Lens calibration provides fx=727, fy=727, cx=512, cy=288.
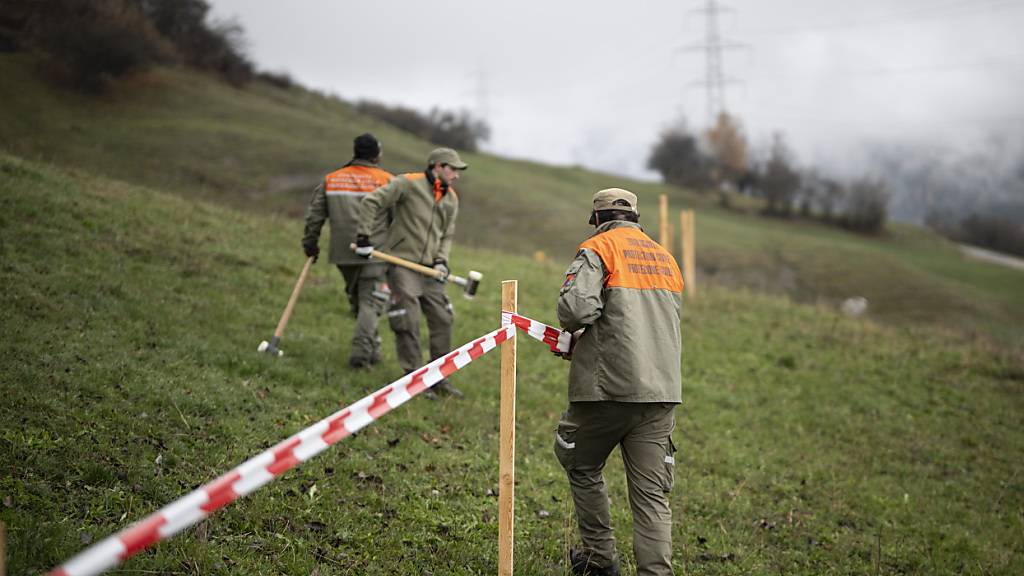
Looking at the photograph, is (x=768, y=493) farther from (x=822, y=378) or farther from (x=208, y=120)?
(x=208, y=120)

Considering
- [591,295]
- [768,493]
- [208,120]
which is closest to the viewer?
[591,295]

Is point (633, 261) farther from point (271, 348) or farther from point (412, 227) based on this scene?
point (271, 348)

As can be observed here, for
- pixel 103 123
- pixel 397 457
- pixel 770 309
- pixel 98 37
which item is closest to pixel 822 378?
pixel 770 309

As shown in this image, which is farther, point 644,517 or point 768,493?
point 768,493

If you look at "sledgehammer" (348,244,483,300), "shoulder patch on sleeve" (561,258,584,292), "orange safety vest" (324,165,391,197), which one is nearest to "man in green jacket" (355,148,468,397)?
"sledgehammer" (348,244,483,300)

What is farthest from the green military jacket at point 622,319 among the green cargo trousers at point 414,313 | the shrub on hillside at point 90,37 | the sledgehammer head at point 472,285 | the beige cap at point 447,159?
the shrub on hillside at point 90,37

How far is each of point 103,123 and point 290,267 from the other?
83.1 feet

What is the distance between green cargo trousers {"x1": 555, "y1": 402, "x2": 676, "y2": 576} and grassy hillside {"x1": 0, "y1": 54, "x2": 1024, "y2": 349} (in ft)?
70.4

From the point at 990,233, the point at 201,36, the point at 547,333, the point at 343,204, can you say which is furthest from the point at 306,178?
the point at 990,233

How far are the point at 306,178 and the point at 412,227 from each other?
26.1 metres

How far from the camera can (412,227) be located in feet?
27.1

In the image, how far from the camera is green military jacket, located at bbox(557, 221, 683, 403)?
4.59 metres

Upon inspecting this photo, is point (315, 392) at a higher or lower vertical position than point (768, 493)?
higher

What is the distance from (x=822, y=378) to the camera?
12227 millimetres
